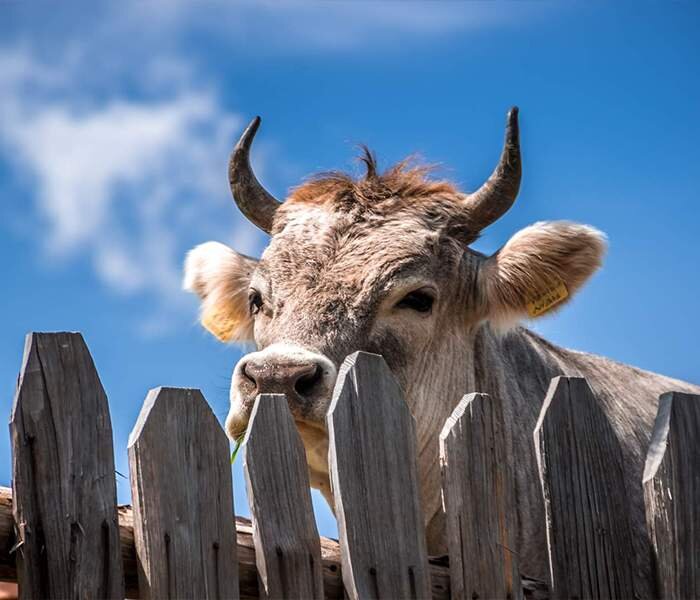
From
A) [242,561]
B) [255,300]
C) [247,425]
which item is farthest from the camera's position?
[255,300]

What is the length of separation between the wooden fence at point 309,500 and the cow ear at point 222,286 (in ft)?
11.3

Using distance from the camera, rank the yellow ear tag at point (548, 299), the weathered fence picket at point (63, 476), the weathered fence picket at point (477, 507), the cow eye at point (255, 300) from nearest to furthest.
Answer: the weathered fence picket at point (63, 476), the weathered fence picket at point (477, 507), the cow eye at point (255, 300), the yellow ear tag at point (548, 299)

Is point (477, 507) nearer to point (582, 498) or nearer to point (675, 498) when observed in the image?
point (582, 498)

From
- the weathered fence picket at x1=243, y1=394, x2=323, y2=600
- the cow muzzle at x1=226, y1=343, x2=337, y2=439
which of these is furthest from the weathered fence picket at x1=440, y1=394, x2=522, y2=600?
the cow muzzle at x1=226, y1=343, x2=337, y2=439

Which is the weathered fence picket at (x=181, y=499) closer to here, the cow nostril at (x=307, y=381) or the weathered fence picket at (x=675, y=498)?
the weathered fence picket at (x=675, y=498)

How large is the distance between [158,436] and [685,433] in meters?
1.65

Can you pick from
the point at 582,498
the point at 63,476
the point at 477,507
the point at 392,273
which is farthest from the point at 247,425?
the point at 63,476

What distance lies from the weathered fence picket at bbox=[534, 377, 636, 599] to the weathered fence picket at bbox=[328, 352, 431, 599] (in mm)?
422

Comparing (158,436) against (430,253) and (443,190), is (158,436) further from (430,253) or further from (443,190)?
(443,190)

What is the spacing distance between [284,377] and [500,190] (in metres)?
2.07

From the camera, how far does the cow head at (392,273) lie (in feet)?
17.6

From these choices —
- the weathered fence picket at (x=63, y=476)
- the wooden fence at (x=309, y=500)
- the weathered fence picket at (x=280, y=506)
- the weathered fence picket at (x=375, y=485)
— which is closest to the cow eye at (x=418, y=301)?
the wooden fence at (x=309, y=500)

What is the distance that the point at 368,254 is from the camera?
5727 millimetres

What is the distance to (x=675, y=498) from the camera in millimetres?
3428
